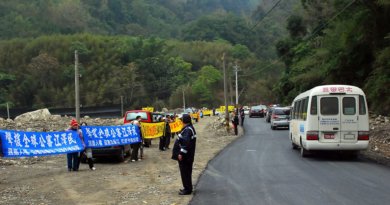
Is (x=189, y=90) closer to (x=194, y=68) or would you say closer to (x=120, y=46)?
(x=120, y=46)

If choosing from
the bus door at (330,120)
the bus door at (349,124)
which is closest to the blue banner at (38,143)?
the bus door at (330,120)

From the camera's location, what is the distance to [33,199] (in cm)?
1169

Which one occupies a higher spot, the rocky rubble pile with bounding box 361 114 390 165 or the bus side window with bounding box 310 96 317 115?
the bus side window with bounding box 310 96 317 115

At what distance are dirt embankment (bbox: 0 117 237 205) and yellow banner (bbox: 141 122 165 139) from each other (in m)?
5.90

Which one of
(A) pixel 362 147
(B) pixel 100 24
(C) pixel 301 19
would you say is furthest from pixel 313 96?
(B) pixel 100 24

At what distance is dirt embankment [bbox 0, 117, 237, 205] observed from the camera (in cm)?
1155

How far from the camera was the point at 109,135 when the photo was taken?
65.4ft

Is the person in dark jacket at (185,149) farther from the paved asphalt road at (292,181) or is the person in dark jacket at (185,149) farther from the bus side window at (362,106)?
the bus side window at (362,106)

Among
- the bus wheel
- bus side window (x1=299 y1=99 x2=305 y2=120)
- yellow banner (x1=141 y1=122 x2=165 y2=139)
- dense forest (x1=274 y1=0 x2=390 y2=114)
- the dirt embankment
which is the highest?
dense forest (x1=274 y1=0 x2=390 y2=114)

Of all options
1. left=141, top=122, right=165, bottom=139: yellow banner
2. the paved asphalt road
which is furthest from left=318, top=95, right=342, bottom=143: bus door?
left=141, top=122, right=165, bottom=139: yellow banner

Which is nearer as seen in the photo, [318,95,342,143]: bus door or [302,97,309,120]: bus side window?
[318,95,342,143]: bus door

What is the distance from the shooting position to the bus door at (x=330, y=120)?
61.1 feet

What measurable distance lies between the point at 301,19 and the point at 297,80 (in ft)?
70.0

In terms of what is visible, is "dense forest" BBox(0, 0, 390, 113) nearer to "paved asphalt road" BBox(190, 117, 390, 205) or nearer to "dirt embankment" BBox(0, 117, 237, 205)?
"paved asphalt road" BBox(190, 117, 390, 205)
